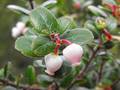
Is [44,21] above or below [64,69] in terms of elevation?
above

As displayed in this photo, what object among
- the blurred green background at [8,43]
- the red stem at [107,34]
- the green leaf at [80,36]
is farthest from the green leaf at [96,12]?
the blurred green background at [8,43]

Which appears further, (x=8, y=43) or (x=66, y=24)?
(x=8, y=43)

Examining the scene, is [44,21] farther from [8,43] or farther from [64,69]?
[8,43]

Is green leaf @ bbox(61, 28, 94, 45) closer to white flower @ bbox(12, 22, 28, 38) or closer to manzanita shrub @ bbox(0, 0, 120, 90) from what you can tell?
manzanita shrub @ bbox(0, 0, 120, 90)

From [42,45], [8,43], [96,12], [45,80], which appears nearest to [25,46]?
[42,45]

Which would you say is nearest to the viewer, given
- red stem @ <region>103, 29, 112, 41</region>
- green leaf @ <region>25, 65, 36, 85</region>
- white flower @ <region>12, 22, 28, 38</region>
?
red stem @ <region>103, 29, 112, 41</region>

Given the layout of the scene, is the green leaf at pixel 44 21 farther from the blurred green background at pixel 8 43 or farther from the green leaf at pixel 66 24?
the blurred green background at pixel 8 43

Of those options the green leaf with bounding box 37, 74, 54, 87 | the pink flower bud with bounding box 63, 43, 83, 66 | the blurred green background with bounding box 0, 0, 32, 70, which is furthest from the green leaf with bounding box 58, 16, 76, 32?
the blurred green background with bounding box 0, 0, 32, 70
